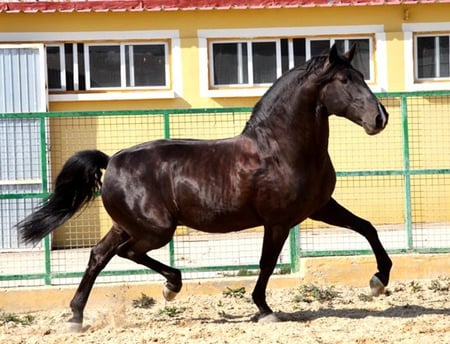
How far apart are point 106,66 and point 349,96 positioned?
22.9ft

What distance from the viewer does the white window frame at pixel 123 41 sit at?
44.4ft

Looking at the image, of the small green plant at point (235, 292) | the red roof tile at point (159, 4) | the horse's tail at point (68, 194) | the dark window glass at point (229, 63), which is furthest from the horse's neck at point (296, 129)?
the dark window glass at point (229, 63)

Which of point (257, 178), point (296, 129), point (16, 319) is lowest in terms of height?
point (16, 319)

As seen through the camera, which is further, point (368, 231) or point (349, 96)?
point (368, 231)

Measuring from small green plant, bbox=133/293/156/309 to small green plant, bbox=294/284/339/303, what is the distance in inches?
55.3

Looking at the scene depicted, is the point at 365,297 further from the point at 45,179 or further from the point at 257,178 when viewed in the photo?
the point at 45,179

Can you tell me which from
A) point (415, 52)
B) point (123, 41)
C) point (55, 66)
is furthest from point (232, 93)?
point (415, 52)

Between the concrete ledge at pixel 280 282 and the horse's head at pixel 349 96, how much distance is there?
8.04 ft

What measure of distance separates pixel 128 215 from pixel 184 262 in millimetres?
2338

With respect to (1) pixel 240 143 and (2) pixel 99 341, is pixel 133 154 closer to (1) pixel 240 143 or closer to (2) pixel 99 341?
(1) pixel 240 143

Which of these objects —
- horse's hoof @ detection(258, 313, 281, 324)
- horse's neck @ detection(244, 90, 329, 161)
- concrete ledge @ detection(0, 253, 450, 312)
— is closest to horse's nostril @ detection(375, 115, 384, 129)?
horse's neck @ detection(244, 90, 329, 161)

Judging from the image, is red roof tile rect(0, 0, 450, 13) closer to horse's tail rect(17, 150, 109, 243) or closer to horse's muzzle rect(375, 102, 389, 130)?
horse's tail rect(17, 150, 109, 243)

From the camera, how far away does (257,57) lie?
14.1 m

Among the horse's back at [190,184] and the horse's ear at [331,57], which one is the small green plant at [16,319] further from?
the horse's ear at [331,57]
